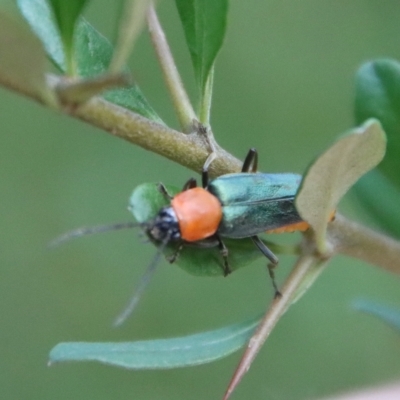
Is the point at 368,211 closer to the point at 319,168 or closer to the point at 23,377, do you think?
the point at 319,168

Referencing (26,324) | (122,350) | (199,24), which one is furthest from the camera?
(26,324)

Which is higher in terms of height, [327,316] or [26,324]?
[327,316]

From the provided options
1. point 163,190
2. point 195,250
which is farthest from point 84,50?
point 195,250

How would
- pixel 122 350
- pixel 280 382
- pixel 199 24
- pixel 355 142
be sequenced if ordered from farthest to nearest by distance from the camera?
pixel 280 382 < pixel 199 24 < pixel 122 350 < pixel 355 142

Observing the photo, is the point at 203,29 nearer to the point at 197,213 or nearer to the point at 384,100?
the point at 197,213

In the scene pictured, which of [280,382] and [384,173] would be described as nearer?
[384,173]

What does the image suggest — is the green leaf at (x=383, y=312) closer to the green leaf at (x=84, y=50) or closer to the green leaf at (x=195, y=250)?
the green leaf at (x=195, y=250)

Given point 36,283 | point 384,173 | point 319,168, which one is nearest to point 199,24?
point 319,168

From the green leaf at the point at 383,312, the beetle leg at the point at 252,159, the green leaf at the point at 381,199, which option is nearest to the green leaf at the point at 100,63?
the beetle leg at the point at 252,159
